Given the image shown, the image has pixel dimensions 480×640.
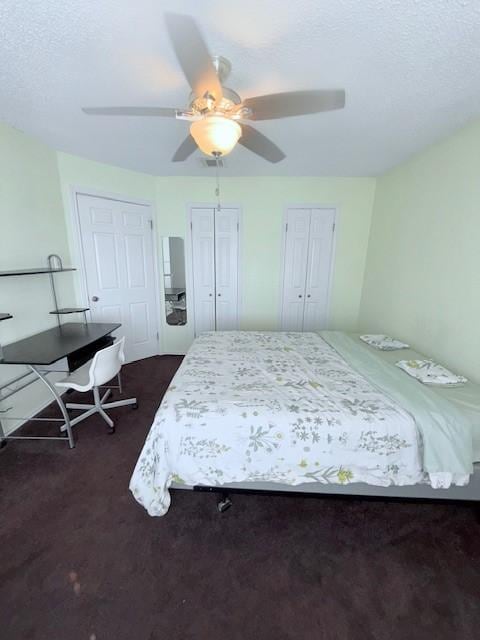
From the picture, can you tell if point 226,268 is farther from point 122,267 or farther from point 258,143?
point 258,143

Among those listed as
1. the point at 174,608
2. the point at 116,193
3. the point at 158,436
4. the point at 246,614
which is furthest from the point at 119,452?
the point at 116,193

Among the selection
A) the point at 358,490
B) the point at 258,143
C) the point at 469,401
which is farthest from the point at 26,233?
the point at 469,401

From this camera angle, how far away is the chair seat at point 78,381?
6.86 ft

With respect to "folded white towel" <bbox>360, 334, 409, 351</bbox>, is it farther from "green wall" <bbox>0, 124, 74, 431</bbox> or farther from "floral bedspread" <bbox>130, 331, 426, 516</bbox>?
"green wall" <bbox>0, 124, 74, 431</bbox>

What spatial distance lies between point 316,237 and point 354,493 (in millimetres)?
2938

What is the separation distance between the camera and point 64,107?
5.98 feet

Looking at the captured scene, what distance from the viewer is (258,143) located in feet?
5.98

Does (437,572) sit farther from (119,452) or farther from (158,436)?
(119,452)

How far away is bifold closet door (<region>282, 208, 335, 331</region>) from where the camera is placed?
3486mm

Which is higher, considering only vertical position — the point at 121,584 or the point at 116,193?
the point at 116,193

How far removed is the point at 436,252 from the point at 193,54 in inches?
89.3

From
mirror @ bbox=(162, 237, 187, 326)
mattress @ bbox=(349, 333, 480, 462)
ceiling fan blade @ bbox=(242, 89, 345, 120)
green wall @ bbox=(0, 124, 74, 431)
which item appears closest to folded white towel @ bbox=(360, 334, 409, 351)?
mattress @ bbox=(349, 333, 480, 462)

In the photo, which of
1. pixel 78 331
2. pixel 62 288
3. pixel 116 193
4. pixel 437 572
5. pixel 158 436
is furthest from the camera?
pixel 116 193

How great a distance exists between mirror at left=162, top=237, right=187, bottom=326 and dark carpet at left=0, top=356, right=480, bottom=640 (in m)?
2.29
